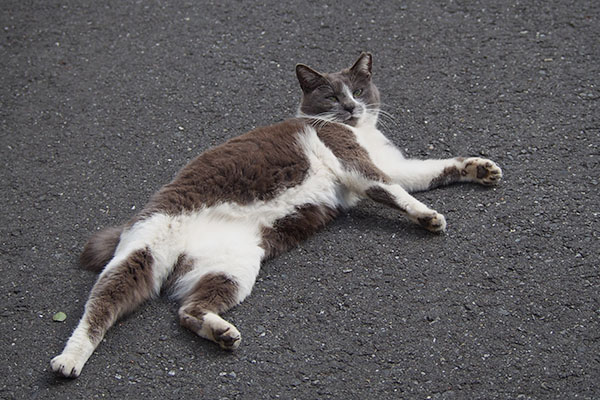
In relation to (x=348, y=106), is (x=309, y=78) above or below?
above

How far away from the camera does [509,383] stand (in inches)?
117

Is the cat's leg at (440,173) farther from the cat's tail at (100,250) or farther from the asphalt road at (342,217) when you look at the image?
the cat's tail at (100,250)

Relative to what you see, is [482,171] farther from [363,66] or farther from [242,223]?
[242,223]

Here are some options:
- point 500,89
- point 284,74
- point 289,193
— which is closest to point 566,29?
point 500,89

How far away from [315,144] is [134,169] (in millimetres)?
1356

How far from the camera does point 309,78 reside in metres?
4.38

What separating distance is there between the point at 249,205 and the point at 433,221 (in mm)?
1051

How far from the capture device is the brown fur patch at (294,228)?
385 cm

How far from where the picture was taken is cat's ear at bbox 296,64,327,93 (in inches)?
171

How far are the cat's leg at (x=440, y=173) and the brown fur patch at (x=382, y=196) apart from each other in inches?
10.4

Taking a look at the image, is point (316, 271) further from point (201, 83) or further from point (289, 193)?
point (201, 83)

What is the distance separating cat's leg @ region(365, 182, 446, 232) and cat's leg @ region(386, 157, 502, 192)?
21 cm

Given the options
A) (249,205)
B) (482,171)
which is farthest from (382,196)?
(249,205)

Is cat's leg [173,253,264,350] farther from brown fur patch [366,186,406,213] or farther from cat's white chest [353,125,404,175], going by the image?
cat's white chest [353,125,404,175]
